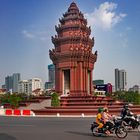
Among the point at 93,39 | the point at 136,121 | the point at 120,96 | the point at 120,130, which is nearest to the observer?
the point at 120,130

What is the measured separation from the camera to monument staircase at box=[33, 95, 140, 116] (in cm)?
4347

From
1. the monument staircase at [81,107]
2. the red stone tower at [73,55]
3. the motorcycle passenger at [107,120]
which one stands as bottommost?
the monument staircase at [81,107]

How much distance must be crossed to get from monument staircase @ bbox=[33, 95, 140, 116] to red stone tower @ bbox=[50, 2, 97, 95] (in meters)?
4.75

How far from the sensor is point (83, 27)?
61.8 m

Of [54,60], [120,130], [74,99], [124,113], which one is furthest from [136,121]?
[54,60]

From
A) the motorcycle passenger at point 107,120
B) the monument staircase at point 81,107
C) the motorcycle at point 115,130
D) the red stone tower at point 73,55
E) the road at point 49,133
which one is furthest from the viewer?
the red stone tower at point 73,55

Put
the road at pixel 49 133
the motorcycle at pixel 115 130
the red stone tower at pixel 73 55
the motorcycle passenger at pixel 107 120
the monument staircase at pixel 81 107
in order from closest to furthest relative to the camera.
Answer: the road at pixel 49 133, the motorcycle at pixel 115 130, the motorcycle passenger at pixel 107 120, the monument staircase at pixel 81 107, the red stone tower at pixel 73 55

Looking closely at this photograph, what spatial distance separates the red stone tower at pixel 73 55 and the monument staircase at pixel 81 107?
475 cm

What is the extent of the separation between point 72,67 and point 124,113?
133 ft

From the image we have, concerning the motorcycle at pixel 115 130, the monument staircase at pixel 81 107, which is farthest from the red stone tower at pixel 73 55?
the motorcycle at pixel 115 130

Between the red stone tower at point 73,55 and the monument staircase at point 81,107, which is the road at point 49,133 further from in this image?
the red stone tower at point 73,55

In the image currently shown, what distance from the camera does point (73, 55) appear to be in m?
58.4

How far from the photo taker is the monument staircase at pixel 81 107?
143 feet

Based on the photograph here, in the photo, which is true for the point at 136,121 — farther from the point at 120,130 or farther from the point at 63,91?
the point at 63,91
